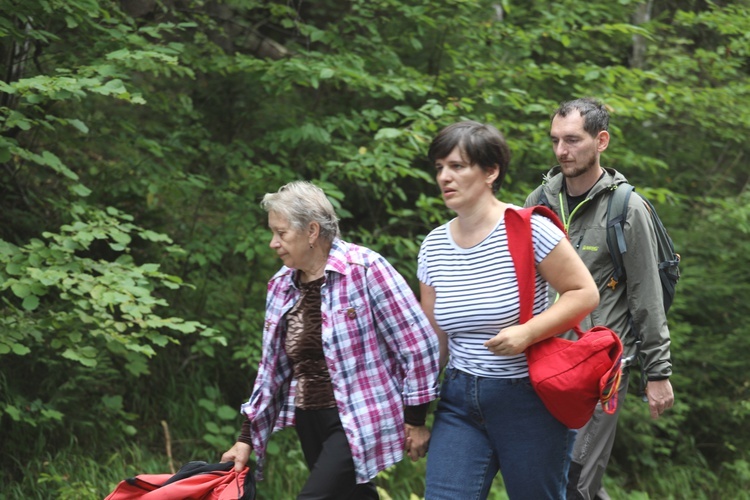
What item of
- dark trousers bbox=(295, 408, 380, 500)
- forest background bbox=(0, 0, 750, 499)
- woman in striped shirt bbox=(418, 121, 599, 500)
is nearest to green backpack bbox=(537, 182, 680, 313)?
woman in striped shirt bbox=(418, 121, 599, 500)

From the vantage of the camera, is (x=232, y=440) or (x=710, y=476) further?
A: (x=710, y=476)

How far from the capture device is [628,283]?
3635 mm

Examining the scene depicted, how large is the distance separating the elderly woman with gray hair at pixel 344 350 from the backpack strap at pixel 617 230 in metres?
0.96

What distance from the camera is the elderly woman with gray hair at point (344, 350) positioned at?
3240mm

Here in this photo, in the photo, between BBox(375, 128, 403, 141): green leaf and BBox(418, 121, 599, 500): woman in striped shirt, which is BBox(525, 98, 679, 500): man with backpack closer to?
BBox(418, 121, 599, 500): woman in striped shirt

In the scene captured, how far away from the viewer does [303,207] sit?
10.9 ft

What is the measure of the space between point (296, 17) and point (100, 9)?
2297 millimetres

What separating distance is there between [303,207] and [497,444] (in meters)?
1.18

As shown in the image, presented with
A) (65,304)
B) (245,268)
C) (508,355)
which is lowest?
(245,268)

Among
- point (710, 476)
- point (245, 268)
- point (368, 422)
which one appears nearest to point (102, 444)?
point (245, 268)

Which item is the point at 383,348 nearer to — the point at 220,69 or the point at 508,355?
the point at 508,355

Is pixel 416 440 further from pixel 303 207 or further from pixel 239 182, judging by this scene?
pixel 239 182

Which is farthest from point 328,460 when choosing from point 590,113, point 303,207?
point 590,113

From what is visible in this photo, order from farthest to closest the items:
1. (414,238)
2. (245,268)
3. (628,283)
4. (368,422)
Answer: (245,268) < (414,238) < (628,283) < (368,422)
